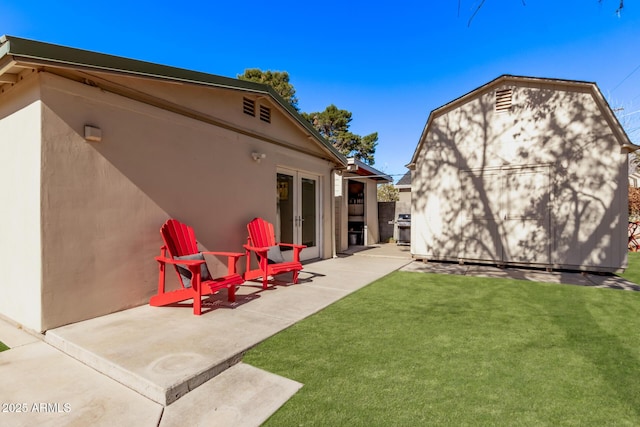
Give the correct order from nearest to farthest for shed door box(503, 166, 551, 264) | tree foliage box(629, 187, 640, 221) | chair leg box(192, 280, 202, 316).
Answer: chair leg box(192, 280, 202, 316) < shed door box(503, 166, 551, 264) < tree foliage box(629, 187, 640, 221)

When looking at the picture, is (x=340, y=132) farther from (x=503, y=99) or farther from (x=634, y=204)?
(x=503, y=99)

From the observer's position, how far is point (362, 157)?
26141mm

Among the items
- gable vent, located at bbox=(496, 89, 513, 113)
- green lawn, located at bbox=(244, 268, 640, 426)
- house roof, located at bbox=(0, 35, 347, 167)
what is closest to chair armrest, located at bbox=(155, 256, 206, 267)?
green lawn, located at bbox=(244, 268, 640, 426)

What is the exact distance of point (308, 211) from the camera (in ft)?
25.0

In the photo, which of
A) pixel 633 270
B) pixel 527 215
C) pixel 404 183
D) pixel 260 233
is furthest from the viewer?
pixel 404 183

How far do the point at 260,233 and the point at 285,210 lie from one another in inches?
57.6

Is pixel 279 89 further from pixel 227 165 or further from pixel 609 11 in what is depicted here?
pixel 609 11

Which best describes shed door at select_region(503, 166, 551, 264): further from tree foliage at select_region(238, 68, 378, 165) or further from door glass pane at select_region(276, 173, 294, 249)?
tree foliage at select_region(238, 68, 378, 165)

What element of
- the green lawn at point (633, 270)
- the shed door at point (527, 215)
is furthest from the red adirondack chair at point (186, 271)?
the green lawn at point (633, 270)

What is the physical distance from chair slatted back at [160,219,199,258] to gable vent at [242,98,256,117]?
2566 millimetres

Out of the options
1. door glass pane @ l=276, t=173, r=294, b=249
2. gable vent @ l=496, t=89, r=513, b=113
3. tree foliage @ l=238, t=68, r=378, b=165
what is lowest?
door glass pane @ l=276, t=173, r=294, b=249

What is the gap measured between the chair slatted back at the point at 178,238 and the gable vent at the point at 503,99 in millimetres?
7028

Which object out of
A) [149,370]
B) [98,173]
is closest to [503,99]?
[98,173]

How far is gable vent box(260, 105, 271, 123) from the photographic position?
6.05 meters
